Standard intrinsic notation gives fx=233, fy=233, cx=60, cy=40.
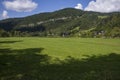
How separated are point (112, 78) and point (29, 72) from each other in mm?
7463

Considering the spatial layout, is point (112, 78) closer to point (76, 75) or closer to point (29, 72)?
point (76, 75)

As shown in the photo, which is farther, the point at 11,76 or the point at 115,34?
the point at 115,34

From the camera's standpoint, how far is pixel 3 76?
19.6 metres

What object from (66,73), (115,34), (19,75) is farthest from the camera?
(115,34)

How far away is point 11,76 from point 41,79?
2858 millimetres

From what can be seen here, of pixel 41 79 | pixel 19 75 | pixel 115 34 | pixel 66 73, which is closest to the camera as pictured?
pixel 41 79

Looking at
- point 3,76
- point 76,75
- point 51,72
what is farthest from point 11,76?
point 76,75

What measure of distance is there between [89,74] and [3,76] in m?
7.63

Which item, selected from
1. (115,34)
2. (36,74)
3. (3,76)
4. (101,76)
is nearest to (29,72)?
(36,74)

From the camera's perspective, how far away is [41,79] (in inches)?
731

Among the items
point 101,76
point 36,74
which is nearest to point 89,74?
point 101,76

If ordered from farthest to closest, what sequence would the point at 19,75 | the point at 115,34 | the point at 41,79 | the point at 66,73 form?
the point at 115,34 < the point at 66,73 < the point at 19,75 < the point at 41,79

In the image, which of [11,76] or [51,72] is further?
[51,72]

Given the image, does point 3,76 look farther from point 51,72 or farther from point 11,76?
point 51,72
